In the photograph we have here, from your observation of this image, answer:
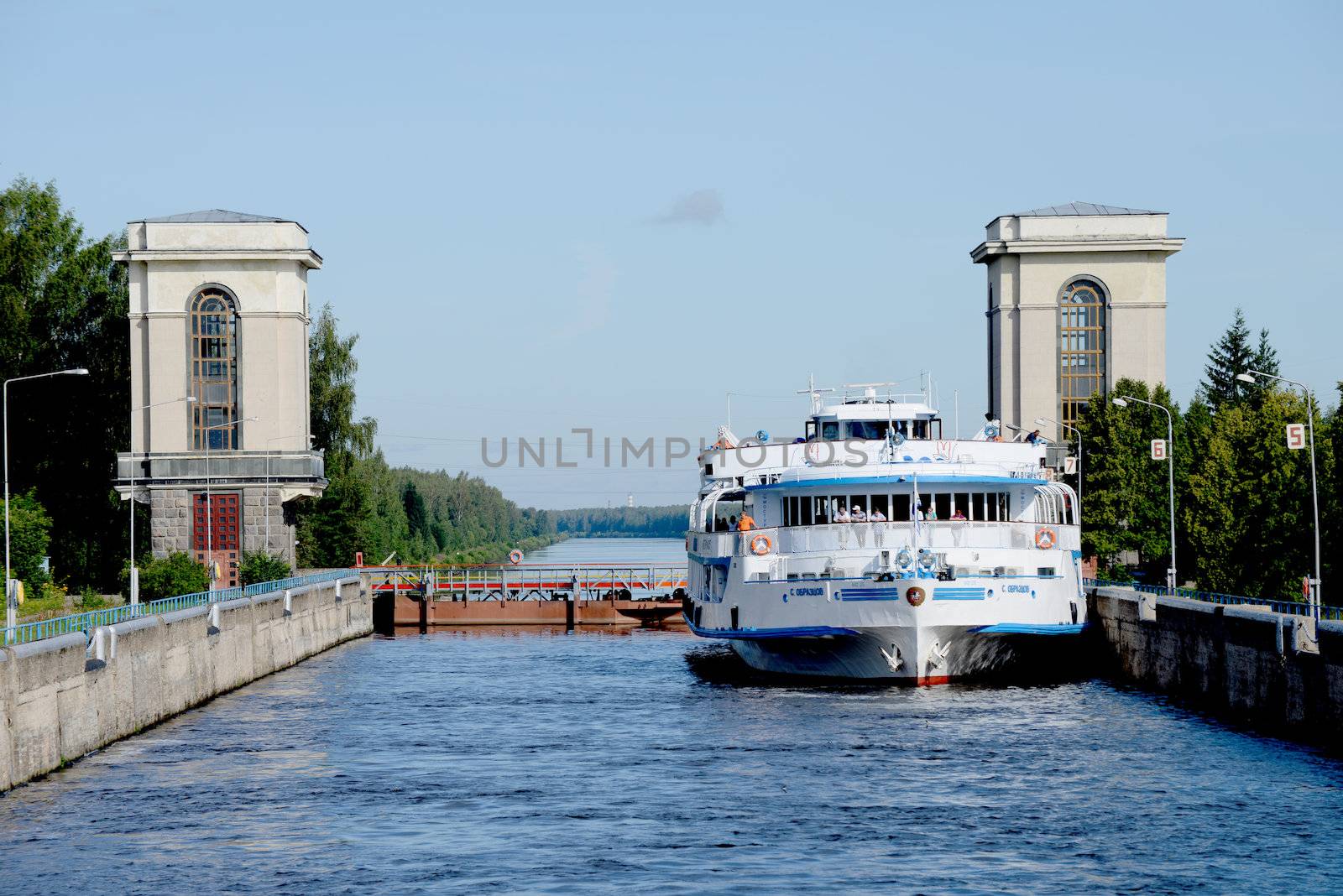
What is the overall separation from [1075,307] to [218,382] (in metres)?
51.0

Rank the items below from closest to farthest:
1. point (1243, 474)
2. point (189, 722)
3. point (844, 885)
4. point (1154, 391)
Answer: point (844, 885)
point (189, 722)
point (1243, 474)
point (1154, 391)

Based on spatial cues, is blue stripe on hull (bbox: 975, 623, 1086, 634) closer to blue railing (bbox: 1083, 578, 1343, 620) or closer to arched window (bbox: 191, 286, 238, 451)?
blue railing (bbox: 1083, 578, 1343, 620)

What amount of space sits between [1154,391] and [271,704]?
6060 centimetres

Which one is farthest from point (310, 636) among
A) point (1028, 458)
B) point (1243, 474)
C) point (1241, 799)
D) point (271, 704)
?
point (1241, 799)

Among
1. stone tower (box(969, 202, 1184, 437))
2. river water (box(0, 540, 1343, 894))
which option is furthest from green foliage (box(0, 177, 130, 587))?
river water (box(0, 540, 1343, 894))

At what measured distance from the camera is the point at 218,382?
10506cm

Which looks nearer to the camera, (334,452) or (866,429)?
(866,429)

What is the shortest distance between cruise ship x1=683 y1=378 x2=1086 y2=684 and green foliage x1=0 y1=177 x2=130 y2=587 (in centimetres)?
6264

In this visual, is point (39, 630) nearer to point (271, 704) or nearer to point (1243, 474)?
point (271, 704)

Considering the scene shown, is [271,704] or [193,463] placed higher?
[193,463]

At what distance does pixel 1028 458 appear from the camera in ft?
211

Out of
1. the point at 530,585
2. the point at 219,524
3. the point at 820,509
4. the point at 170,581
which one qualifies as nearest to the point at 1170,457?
the point at 820,509

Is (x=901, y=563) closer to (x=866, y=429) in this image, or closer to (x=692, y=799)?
(x=866, y=429)

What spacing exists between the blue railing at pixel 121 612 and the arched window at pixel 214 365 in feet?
59.4
